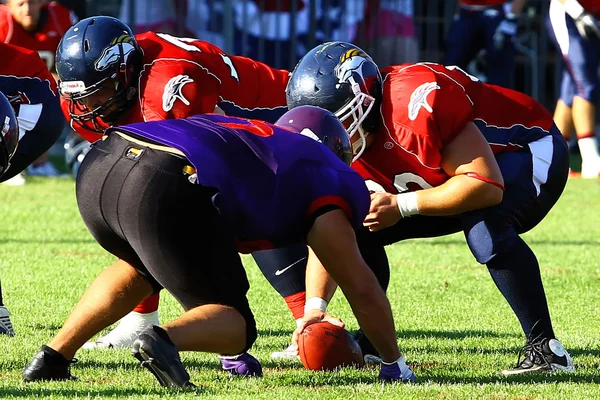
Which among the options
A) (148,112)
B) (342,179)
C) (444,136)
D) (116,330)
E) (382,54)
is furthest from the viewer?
(382,54)

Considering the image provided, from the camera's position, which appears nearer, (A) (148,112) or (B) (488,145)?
(B) (488,145)

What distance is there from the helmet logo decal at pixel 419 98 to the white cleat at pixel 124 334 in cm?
158

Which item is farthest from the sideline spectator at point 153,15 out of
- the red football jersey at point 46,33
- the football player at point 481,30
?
the football player at point 481,30

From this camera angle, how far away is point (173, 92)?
15.7 feet

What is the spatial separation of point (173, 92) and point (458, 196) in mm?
1236

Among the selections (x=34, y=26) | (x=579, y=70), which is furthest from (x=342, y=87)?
(x=579, y=70)

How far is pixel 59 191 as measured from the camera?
35.8 feet

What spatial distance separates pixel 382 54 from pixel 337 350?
37.1 feet

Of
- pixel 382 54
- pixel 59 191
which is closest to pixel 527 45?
pixel 382 54

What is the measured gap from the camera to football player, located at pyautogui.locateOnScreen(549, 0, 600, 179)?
36.0 feet

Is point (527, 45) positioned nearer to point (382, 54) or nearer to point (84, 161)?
point (382, 54)

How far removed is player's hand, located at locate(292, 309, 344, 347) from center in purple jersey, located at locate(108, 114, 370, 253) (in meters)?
0.76

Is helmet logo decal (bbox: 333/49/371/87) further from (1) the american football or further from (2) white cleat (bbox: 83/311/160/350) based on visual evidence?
(2) white cleat (bbox: 83/311/160/350)

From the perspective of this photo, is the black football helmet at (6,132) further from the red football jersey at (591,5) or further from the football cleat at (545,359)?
the red football jersey at (591,5)
